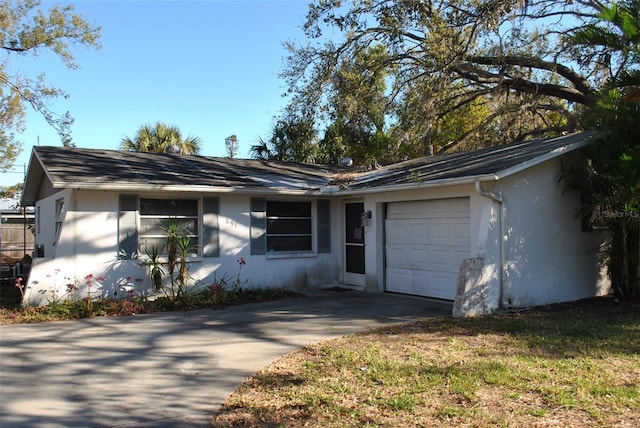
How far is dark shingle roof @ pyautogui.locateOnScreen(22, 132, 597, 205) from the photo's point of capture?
32.8ft

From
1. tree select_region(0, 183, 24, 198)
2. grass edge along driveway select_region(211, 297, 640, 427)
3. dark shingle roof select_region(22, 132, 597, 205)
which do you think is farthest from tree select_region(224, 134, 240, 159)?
grass edge along driveway select_region(211, 297, 640, 427)

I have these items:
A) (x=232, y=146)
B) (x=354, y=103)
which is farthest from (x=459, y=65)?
(x=232, y=146)

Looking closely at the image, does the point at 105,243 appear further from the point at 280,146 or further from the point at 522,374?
the point at 280,146

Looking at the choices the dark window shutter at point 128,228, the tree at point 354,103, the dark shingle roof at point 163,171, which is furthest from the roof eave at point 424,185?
the tree at point 354,103

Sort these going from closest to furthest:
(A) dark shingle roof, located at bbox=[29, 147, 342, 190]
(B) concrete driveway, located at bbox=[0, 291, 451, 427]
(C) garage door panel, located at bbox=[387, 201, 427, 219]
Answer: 1. (B) concrete driveway, located at bbox=[0, 291, 451, 427]
2. (A) dark shingle roof, located at bbox=[29, 147, 342, 190]
3. (C) garage door panel, located at bbox=[387, 201, 427, 219]

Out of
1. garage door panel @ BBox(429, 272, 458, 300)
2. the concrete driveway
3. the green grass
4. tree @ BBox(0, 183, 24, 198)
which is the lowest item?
the concrete driveway

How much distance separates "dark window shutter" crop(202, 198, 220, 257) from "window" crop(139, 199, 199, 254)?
27cm

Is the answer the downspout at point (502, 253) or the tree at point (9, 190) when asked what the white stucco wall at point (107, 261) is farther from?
the tree at point (9, 190)

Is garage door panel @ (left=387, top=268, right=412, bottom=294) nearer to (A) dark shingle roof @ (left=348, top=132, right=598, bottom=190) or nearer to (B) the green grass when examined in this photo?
(A) dark shingle roof @ (left=348, top=132, right=598, bottom=190)

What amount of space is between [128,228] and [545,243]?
8468 mm

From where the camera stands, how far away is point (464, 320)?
870 centimetres

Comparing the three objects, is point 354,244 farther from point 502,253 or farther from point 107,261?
point 107,261

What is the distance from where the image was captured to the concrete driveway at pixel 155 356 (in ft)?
15.8

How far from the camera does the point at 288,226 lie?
42.9 ft
